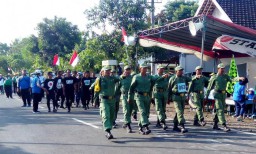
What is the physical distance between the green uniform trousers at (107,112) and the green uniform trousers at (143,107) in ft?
2.63

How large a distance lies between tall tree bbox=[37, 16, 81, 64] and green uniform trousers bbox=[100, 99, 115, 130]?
2899 cm

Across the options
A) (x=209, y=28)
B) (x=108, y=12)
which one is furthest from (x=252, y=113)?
(x=108, y=12)

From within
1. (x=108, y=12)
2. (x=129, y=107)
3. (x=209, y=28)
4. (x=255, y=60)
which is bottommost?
(x=129, y=107)

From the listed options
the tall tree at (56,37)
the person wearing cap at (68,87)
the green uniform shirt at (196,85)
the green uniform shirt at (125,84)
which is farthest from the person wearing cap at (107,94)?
the tall tree at (56,37)

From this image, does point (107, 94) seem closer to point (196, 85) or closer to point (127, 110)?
point (127, 110)

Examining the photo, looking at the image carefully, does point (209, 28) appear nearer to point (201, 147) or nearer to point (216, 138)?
point (216, 138)

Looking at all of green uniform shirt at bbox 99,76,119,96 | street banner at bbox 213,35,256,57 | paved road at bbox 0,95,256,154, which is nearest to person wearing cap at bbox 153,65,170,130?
paved road at bbox 0,95,256,154

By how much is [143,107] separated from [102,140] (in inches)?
60.0

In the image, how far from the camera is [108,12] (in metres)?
22.4

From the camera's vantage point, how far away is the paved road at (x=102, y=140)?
841 centimetres

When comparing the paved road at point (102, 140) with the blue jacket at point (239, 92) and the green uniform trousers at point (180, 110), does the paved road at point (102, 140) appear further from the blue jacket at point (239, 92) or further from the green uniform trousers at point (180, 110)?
the blue jacket at point (239, 92)

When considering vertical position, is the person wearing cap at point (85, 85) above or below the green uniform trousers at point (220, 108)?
above

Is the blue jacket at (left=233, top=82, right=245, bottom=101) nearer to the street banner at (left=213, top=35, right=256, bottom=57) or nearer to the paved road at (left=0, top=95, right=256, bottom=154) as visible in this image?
the street banner at (left=213, top=35, right=256, bottom=57)

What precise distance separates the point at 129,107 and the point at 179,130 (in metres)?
1.60
